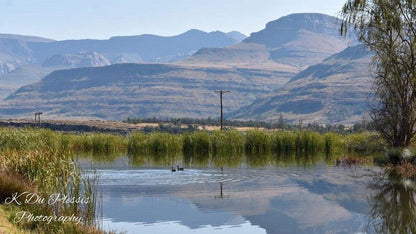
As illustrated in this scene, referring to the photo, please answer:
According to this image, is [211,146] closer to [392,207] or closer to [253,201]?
[253,201]

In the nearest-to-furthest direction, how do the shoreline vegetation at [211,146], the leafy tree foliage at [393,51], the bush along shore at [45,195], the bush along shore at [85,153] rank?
the bush along shore at [45,195] < the bush along shore at [85,153] < the leafy tree foliage at [393,51] < the shoreline vegetation at [211,146]

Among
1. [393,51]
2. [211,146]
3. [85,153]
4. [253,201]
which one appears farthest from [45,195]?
[211,146]

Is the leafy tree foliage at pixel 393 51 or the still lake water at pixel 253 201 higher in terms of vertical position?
the leafy tree foliage at pixel 393 51

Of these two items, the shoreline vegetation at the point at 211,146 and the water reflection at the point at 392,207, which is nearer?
the water reflection at the point at 392,207

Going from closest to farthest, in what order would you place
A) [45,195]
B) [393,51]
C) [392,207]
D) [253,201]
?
[45,195] < [392,207] < [253,201] < [393,51]

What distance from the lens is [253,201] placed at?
3150 centimetres

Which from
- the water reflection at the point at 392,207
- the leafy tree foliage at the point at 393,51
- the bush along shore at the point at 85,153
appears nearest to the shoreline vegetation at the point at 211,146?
the bush along shore at the point at 85,153

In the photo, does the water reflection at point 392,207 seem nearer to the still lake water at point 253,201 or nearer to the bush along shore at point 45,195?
the still lake water at point 253,201

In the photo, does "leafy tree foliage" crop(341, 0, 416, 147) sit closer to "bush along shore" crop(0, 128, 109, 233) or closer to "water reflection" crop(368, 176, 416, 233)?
"water reflection" crop(368, 176, 416, 233)

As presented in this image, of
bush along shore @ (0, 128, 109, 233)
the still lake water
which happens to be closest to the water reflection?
the still lake water

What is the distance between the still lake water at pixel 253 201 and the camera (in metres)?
26.2

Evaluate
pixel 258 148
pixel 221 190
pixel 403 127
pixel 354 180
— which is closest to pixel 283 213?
pixel 221 190

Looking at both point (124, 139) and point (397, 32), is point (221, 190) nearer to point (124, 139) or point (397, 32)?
point (397, 32)

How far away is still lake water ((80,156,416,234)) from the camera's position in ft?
85.8
